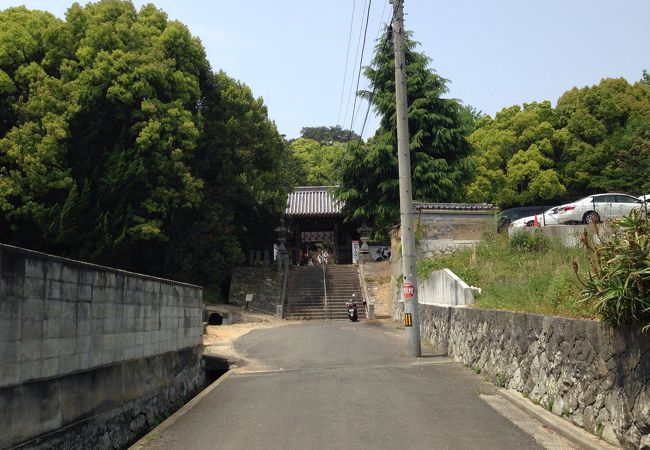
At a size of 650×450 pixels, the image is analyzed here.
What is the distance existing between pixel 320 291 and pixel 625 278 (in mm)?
29159

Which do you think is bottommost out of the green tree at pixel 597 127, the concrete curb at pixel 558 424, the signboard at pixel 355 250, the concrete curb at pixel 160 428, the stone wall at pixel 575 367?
the concrete curb at pixel 160 428

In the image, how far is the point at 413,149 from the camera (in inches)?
1177

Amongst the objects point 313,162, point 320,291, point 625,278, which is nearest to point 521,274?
point 625,278

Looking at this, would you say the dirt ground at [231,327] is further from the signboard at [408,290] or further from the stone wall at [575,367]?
the stone wall at [575,367]

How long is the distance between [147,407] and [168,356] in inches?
75.9

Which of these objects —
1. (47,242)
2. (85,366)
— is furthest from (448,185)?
(85,366)

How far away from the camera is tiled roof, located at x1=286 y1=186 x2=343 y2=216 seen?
1616 inches

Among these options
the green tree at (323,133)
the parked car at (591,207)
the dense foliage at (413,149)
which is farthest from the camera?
the green tree at (323,133)

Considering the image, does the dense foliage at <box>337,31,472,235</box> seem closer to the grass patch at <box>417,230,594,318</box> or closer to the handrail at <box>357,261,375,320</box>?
the handrail at <box>357,261,375,320</box>

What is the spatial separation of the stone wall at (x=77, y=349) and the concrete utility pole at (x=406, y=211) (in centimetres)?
618

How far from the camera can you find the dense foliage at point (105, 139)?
22.3 metres

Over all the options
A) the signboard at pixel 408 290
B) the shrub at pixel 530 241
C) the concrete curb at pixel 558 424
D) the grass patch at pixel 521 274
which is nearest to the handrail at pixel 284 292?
the grass patch at pixel 521 274

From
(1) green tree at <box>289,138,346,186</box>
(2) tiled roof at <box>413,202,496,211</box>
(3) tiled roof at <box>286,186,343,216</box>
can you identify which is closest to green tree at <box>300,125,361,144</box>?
(1) green tree at <box>289,138,346,186</box>

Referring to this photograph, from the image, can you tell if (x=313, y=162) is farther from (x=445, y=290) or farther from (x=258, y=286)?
(x=445, y=290)
